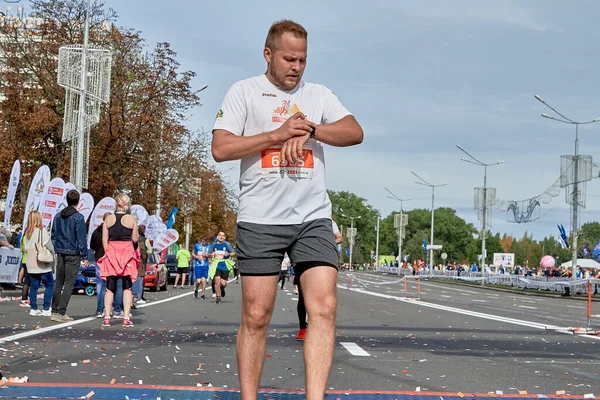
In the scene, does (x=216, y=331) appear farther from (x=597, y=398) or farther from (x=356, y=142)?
(x=356, y=142)

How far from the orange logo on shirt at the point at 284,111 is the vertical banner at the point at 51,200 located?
20046mm

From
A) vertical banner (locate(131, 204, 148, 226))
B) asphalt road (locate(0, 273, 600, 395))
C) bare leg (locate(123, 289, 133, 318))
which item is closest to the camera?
asphalt road (locate(0, 273, 600, 395))

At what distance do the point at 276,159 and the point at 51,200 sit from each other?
811 inches

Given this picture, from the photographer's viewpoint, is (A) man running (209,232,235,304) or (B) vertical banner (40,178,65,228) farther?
(B) vertical banner (40,178,65,228)

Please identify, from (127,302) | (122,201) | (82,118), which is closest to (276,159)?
(122,201)

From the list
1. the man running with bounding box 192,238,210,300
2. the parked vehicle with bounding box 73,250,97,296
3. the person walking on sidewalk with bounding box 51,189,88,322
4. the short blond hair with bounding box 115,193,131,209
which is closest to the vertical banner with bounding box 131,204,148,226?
the man running with bounding box 192,238,210,300

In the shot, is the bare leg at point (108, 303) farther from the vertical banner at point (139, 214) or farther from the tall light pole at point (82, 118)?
the tall light pole at point (82, 118)

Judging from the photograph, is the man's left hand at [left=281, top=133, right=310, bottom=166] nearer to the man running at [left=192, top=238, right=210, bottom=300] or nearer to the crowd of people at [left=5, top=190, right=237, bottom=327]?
the crowd of people at [left=5, top=190, right=237, bottom=327]

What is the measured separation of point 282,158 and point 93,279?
829 inches

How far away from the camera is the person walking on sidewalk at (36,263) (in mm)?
14516

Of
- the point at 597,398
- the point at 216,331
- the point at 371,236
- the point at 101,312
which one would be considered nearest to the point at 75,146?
the point at 101,312

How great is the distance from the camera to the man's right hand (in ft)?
14.1

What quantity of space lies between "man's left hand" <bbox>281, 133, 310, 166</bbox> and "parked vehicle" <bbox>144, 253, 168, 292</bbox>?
2445 centimetres

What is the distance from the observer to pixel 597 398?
20.2 feet
